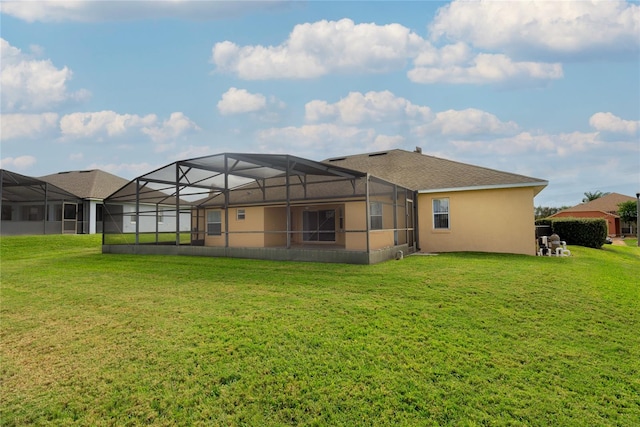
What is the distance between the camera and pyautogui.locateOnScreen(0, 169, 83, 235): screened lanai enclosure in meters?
21.3

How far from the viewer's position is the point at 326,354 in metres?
3.92

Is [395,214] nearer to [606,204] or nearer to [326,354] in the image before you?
[326,354]

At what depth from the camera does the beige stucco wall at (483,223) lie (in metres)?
13.2

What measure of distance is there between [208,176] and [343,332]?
40.0 feet

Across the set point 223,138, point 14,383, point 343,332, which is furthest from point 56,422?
point 223,138

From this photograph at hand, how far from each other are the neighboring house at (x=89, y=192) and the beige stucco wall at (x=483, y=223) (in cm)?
2274

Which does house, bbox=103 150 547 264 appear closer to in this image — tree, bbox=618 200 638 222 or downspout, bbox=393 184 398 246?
downspout, bbox=393 184 398 246

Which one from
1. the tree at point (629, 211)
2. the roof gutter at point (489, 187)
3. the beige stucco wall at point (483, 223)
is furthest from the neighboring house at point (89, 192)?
the tree at point (629, 211)

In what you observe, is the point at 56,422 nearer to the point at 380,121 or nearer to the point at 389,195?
the point at 389,195

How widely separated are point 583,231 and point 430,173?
903cm

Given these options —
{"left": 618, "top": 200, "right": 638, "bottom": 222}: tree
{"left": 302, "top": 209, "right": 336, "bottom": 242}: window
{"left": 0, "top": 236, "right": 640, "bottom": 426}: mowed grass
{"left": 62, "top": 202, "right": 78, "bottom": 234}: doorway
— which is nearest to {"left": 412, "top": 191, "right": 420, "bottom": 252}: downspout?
{"left": 302, "top": 209, "right": 336, "bottom": 242}: window

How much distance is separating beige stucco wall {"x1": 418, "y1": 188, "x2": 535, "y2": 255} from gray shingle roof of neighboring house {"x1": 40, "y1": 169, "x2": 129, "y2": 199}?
2281cm

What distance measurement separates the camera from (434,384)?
3309mm

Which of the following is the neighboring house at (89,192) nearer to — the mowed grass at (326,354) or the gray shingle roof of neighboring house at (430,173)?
the gray shingle roof of neighboring house at (430,173)
